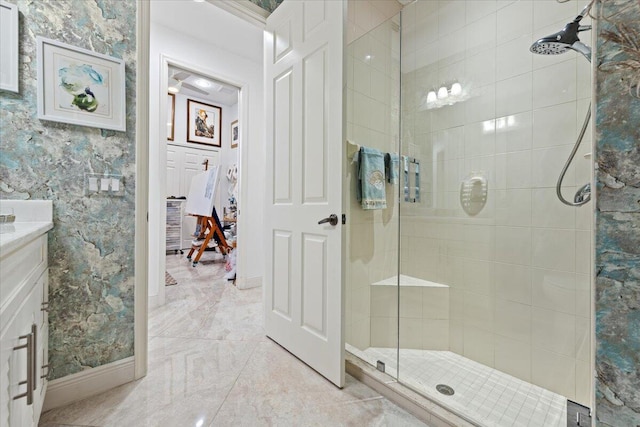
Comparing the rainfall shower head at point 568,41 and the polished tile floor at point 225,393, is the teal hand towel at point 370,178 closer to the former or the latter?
the rainfall shower head at point 568,41

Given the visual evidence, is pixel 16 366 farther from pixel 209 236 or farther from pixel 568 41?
pixel 209 236

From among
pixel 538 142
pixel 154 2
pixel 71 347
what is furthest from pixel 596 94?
pixel 154 2

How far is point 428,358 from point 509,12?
2.40 meters

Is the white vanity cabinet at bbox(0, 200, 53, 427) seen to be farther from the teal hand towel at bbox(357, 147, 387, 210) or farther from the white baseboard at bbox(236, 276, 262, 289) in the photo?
the white baseboard at bbox(236, 276, 262, 289)

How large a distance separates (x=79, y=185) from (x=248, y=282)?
215cm

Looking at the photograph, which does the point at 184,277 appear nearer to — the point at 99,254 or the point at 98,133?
the point at 99,254

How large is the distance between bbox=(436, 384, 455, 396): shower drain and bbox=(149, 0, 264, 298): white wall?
229cm

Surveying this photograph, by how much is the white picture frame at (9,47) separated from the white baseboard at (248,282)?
2453 mm

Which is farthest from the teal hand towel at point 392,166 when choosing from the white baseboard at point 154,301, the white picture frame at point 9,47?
the white baseboard at point 154,301

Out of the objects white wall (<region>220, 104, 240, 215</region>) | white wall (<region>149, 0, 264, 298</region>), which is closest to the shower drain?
white wall (<region>149, 0, 264, 298</region>)

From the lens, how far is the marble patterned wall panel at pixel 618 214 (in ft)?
2.39

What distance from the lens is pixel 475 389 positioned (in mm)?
1607

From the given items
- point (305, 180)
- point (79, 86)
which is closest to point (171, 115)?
point (79, 86)

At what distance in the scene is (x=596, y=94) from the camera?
0.78m
